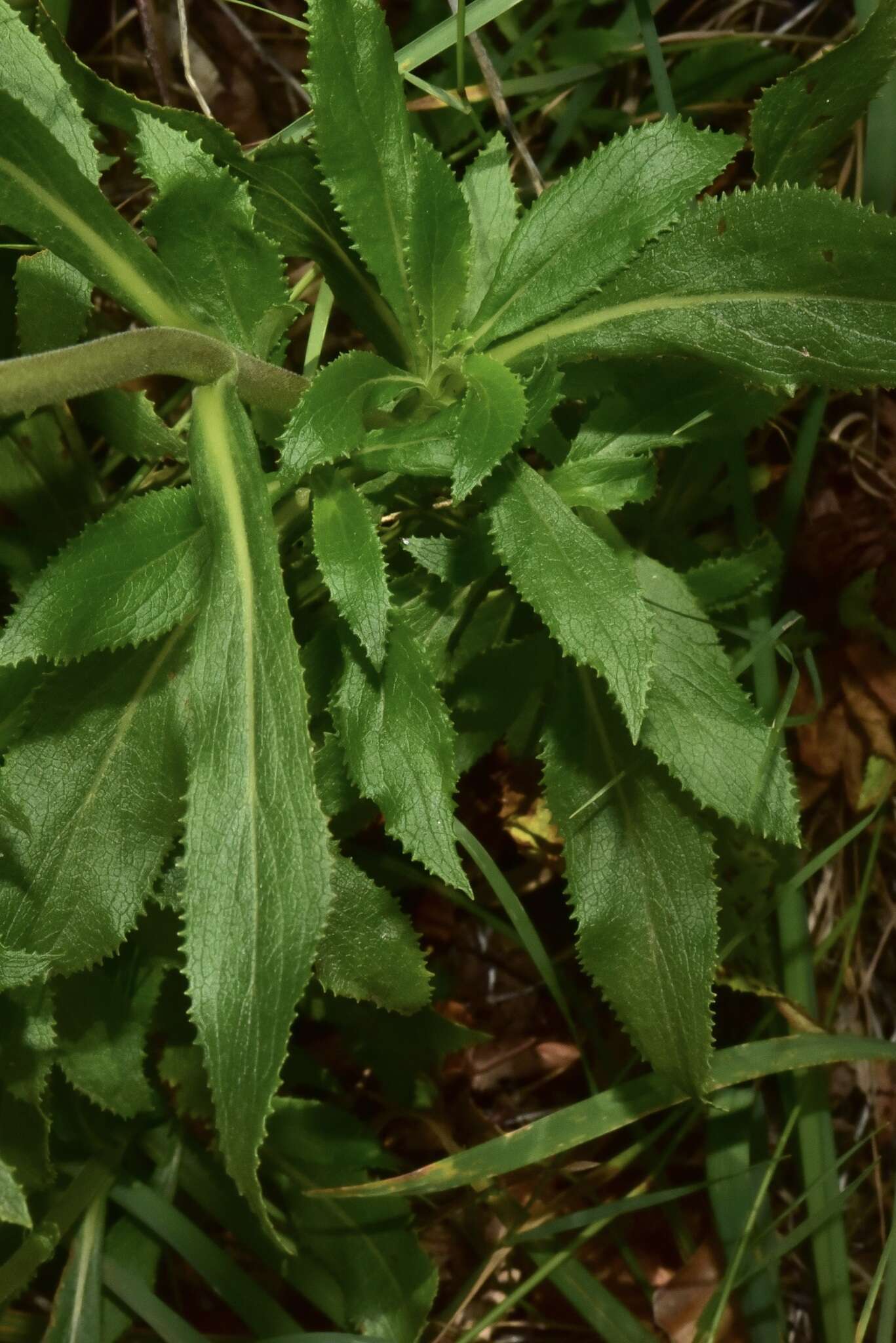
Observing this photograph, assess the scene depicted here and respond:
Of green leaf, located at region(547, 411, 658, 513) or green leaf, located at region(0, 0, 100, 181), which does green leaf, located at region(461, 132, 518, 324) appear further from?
green leaf, located at region(0, 0, 100, 181)

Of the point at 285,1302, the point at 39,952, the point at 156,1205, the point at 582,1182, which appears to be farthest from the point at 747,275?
the point at 285,1302

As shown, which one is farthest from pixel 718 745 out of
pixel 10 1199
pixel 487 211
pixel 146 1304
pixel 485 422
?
pixel 146 1304

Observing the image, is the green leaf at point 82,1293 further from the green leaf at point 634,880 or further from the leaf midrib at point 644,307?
the leaf midrib at point 644,307

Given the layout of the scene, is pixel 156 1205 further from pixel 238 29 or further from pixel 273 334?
pixel 238 29

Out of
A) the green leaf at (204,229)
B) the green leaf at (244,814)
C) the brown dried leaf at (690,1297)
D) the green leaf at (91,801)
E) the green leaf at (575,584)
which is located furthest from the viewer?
the brown dried leaf at (690,1297)

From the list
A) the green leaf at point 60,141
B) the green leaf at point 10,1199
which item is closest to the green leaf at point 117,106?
the green leaf at point 60,141

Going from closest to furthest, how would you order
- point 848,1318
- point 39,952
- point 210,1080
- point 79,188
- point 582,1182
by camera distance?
point 210,1080
point 79,188
point 39,952
point 848,1318
point 582,1182
